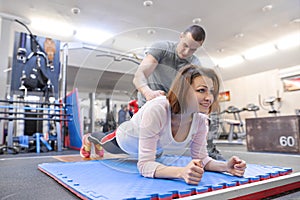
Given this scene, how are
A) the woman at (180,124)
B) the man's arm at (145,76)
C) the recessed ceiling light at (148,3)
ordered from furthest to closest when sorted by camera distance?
the recessed ceiling light at (148,3) < the man's arm at (145,76) < the woman at (180,124)

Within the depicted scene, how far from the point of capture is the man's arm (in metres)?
0.93

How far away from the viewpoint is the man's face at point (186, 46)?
103cm

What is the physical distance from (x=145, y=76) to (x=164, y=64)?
0.50ft

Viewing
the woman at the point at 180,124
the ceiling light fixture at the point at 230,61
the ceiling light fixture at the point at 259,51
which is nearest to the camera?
the woman at the point at 180,124

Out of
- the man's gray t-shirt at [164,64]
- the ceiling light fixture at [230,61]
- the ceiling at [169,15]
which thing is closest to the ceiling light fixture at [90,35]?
the ceiling at [169,15]

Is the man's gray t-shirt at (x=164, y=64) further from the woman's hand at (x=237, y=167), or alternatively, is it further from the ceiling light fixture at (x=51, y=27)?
the ceiling light fixture at (x=51, y=27)

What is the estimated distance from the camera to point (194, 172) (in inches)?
27.9

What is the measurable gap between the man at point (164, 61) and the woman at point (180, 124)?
0.31 feet

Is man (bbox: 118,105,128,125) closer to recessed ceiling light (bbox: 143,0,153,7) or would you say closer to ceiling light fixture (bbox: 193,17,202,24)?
recessed ceiling light (bbox: 143,0,153,7)

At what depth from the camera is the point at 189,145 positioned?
101 centimetres

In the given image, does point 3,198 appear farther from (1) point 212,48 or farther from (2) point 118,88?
(1) point 212,48

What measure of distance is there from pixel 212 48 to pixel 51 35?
133 inches

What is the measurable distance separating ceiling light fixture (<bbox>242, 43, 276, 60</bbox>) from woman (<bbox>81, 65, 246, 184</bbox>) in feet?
15.5

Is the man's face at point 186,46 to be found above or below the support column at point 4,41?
below
